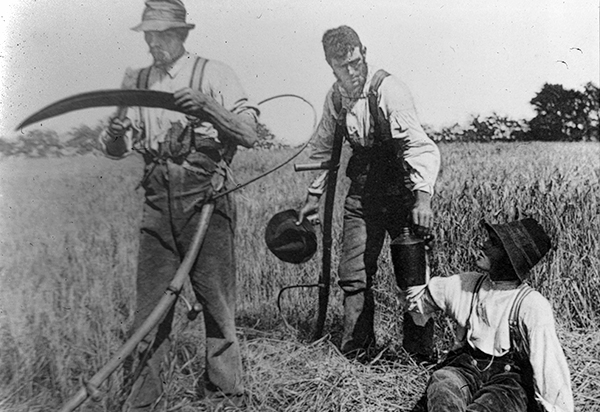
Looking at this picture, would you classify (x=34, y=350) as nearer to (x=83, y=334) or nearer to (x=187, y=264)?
(x=83, y=334)

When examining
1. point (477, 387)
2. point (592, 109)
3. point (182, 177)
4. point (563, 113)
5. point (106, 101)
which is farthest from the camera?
point (592, 109)

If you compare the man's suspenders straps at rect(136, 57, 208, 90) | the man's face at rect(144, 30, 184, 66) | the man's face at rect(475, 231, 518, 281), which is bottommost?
the man's face at rect(475, 231, 518, 281)

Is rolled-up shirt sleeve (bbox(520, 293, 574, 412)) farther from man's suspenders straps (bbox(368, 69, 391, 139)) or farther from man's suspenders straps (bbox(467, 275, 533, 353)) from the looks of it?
man's suspenders straps (bbox(368, 69, 391, 139))

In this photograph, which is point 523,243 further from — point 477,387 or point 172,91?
point 172,91

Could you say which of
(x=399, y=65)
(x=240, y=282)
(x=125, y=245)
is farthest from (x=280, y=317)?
(x=399, y=65)

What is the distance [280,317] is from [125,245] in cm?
107

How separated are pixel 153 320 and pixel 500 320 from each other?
76.4 inches

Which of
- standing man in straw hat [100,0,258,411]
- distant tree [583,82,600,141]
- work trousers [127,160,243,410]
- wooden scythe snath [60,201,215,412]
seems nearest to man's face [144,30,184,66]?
standing man in straw hat [100,0,258,411]

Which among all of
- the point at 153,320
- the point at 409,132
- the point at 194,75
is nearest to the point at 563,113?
the point at 409,132

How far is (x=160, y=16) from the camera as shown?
12.9 feet

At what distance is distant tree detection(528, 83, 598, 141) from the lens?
15.8ft

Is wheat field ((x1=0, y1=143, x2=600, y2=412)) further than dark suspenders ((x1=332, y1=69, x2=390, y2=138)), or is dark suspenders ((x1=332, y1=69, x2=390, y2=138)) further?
dark suspenders ((x1=332, y1=69, x2=390, y2=138))

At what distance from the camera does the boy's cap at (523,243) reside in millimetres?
3857

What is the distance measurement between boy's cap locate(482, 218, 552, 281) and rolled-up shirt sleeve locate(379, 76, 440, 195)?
0.55 metres
